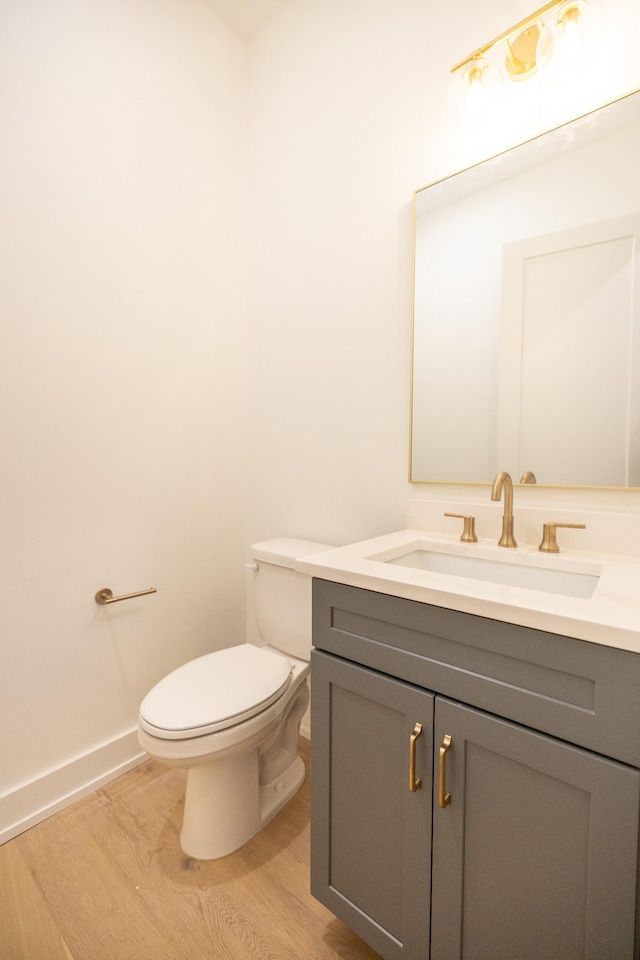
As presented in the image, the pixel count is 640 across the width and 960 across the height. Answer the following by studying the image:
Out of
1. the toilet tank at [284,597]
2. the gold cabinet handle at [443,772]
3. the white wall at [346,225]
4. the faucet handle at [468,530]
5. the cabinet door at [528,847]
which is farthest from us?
the toilet tank at [284,597]

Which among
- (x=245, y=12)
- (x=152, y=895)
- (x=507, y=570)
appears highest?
(x=245, y=12)

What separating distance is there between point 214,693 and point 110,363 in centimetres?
111

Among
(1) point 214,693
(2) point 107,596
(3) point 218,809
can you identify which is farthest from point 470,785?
(2) point 107,596

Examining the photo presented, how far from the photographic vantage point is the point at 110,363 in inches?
61.0

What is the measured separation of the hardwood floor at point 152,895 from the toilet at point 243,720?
0.08m

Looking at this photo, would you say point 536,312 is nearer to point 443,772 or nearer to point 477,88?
point 477,88

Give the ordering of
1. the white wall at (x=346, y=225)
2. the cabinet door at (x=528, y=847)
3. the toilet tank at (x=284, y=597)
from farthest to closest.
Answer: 1. the toilet tank at (x=284, y=597)
2. the white wall at (x=346, y=225)
3. the cabinet door at (x=528, y=847)

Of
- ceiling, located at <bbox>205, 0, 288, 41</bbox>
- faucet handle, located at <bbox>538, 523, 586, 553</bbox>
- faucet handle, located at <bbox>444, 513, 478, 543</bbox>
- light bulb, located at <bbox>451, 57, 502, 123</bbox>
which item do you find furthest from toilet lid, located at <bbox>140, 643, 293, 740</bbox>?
ceiling, located at <bbox>205, 0, 288, 41</bbox>

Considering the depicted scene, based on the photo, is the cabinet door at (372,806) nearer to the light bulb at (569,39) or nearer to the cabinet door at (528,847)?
the cabinet door at (528,847)

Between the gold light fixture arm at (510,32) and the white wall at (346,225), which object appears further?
the white wall at (346,225)

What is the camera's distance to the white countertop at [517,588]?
2.14ft

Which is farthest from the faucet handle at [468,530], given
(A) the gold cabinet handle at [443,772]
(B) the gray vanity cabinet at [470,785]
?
(A) the gold cabinet handle at [443,772]

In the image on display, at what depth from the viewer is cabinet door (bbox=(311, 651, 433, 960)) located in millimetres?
853

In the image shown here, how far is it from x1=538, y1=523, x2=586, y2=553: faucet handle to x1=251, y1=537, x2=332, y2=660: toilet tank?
0.72 meters
